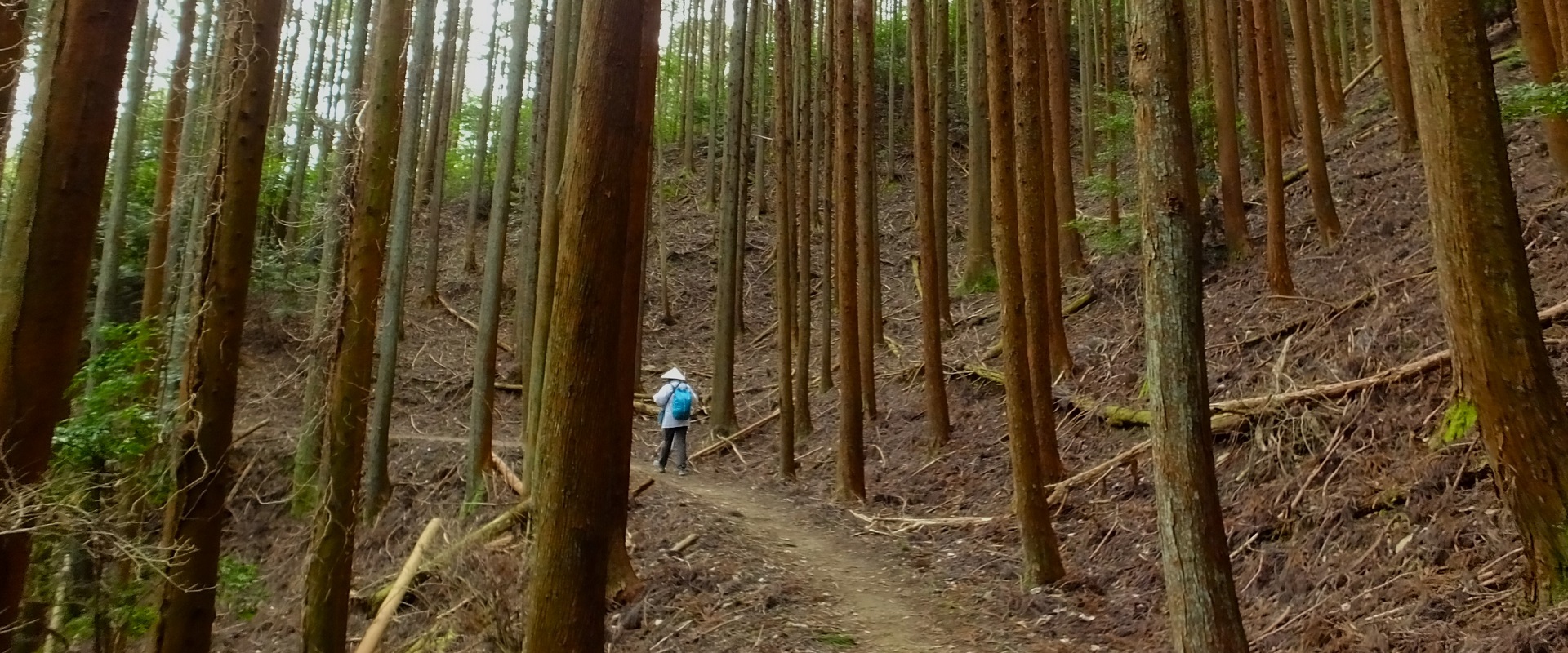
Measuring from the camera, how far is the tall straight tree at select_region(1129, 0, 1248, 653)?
12.4ft

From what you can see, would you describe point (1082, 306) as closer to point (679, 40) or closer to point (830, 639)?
point (830, 639)

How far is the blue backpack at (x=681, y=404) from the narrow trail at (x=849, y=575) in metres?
1.42

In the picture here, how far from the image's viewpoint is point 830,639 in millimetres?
5832

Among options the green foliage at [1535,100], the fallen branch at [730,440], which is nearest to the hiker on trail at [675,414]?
the fallen branch at [730,440]

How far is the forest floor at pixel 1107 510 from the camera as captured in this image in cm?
514

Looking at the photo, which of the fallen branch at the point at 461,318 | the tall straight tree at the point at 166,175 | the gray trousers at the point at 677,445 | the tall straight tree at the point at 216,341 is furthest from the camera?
the fallen branch at the point at 461,318

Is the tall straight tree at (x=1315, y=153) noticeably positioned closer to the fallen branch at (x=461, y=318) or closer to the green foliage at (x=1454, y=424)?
the green foliage at (x=1454, y=424)

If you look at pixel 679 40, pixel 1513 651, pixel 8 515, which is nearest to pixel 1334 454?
pixel 1513 651

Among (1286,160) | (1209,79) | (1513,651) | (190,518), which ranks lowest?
(1513,651)

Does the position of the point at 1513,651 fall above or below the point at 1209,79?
below

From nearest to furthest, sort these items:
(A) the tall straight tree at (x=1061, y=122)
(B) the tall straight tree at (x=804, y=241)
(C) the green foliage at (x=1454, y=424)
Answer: (C) the green foliage at (x=1454, y=424), (A) the tall straight tree at (x=1061, y=122), (B) the tall straight tree at (x=804, y=241)

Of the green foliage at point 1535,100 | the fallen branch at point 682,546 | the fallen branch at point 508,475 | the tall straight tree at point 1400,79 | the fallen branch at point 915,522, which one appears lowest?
the fallen branch at point 682,546

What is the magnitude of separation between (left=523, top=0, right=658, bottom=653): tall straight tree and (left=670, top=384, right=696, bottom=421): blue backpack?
867 centimetres

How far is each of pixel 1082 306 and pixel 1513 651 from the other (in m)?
9.82
